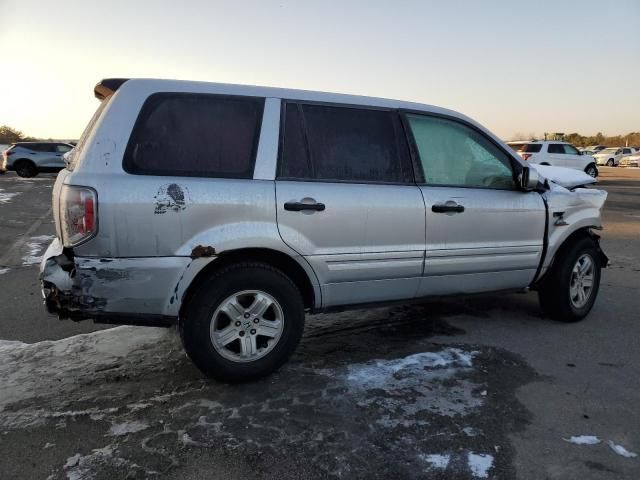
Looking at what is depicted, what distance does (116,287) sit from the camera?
9.86 feet

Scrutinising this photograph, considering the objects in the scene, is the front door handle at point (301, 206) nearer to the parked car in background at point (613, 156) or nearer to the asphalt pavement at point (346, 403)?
the asphalt pavement at point (346, 403)

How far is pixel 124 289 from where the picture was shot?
9.90ft

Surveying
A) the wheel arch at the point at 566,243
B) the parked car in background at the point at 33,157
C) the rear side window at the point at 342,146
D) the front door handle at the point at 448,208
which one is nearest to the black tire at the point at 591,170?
the wheel arch at the point at 566,243

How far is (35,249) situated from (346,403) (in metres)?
6.67

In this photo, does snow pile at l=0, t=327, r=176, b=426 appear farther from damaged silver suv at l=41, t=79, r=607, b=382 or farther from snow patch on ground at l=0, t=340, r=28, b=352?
damaged silver suv at l=41, t=79, r=607, b=382

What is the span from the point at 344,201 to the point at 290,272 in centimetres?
61

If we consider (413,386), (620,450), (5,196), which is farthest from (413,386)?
(5,196)

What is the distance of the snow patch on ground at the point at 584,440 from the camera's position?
2.78 meters

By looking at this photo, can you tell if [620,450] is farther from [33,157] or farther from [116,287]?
[33,157]

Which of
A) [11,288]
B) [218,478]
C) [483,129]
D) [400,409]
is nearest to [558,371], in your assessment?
[400,409]

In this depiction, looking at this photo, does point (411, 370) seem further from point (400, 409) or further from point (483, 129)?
point (483, 129)

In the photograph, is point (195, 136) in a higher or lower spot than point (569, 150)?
lower

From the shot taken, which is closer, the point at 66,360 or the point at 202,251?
the point at 202,251

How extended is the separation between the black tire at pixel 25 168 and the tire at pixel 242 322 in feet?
80.4
